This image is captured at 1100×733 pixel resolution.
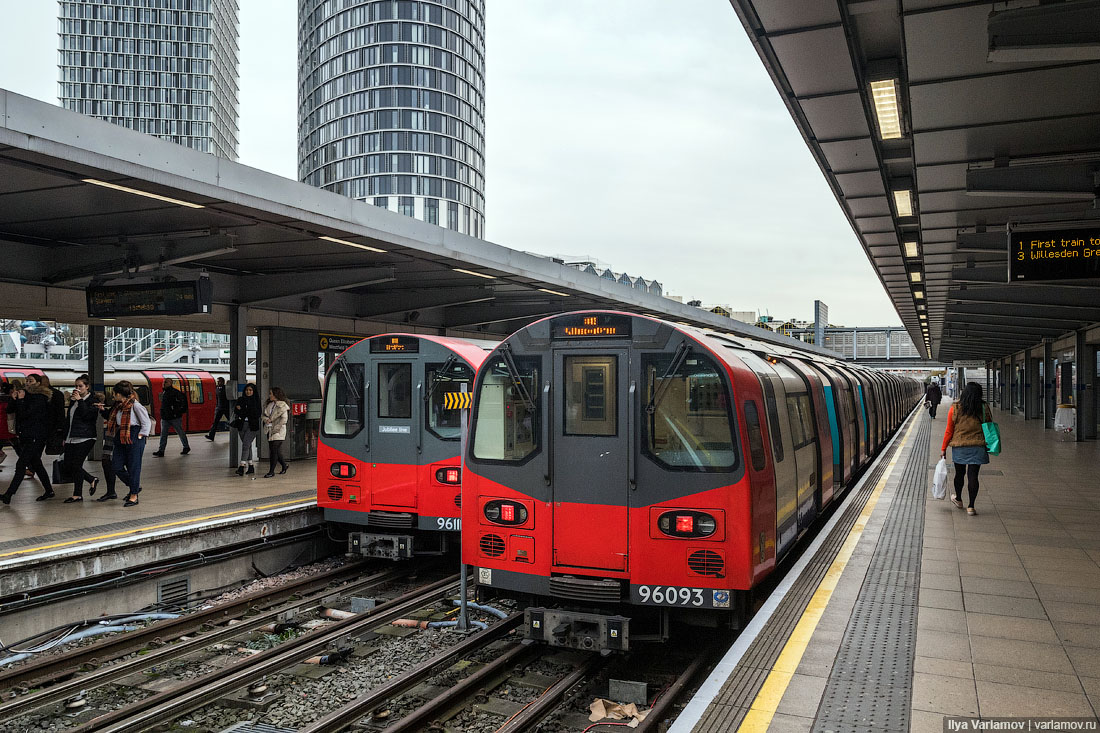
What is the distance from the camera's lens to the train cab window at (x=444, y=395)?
959 cm

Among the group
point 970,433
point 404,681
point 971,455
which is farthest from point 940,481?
point 404,681

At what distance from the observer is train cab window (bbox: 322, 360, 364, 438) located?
9.98 metres

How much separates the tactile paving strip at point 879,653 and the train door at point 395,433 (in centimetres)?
519

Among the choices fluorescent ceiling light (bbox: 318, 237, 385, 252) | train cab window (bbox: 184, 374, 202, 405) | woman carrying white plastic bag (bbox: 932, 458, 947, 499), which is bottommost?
woman carrying white plastic bag (bbox: 932, 458, 947, 499)

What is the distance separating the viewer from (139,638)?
7652mm

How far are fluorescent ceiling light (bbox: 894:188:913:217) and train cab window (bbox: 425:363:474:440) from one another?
224 inches

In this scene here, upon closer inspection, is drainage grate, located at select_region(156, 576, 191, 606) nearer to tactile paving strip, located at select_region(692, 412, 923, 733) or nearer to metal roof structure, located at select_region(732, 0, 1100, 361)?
tactile paving strip, located at select_region(692, 412, 923, 733)

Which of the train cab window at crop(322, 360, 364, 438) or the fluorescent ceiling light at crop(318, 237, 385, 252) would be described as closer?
the train cab window at crop(322, 360, 364, 438)

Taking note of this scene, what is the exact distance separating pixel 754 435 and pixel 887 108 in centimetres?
319

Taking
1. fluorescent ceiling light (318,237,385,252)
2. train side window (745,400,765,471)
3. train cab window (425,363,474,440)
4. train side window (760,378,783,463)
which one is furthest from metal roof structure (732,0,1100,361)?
fluorescent ceiling light (318,237,385,252)

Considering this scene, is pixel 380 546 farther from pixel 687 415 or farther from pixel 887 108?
pixel 887 108

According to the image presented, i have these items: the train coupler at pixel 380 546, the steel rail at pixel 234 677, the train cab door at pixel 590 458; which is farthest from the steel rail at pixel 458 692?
the train coupler at pixel 380 546

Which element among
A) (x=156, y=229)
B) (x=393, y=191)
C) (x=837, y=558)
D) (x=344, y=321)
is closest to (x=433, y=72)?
(x=393, y=191)

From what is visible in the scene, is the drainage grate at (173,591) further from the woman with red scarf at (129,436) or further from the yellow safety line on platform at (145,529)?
the woman with red scarf at (129,436)
